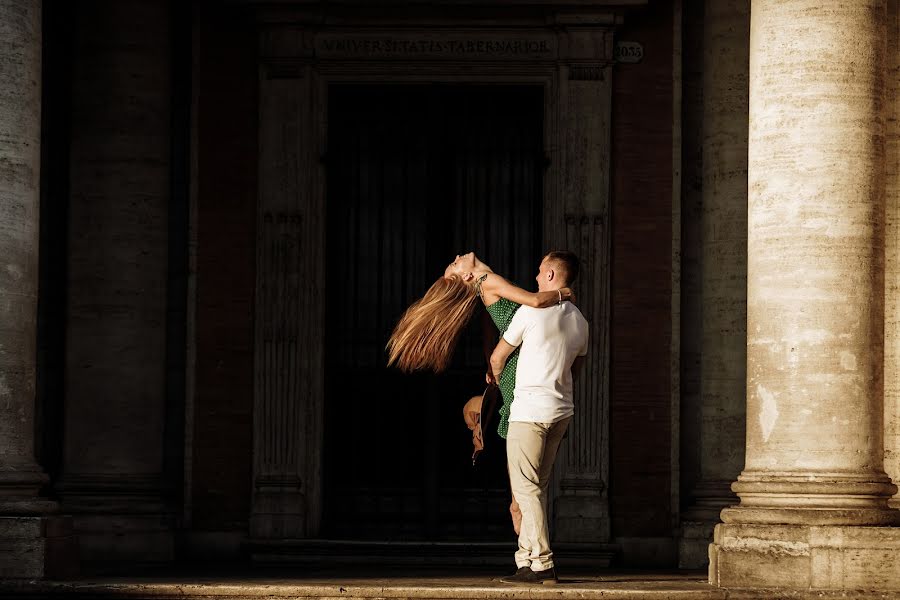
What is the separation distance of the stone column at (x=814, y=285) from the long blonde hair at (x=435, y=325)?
6.79 feet

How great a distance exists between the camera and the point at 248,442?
16.0 m

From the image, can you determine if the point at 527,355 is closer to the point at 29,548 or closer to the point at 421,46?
the point at 29,548

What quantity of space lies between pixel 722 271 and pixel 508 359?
15.9 feet

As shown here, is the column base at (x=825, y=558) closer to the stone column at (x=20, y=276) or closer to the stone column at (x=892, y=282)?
the stone column at (x=892, y=282)

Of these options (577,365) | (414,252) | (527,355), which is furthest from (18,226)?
(414,252)

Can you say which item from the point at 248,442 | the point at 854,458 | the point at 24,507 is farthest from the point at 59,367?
the point at 854,458

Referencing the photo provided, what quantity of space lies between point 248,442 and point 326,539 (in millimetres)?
1221

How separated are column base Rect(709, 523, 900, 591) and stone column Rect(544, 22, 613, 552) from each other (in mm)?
4828

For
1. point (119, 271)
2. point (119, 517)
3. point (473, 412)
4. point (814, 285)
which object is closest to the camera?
point (814, 285)

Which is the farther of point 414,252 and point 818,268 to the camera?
point 414,252

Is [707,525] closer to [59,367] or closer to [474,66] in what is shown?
[474,66]

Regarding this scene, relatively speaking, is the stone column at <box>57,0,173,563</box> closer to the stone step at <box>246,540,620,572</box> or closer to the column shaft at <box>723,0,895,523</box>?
the stone step at <box>246,540,620,572</box>

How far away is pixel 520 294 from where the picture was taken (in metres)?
10.7

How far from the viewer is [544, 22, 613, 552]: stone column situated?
51.6 feet
